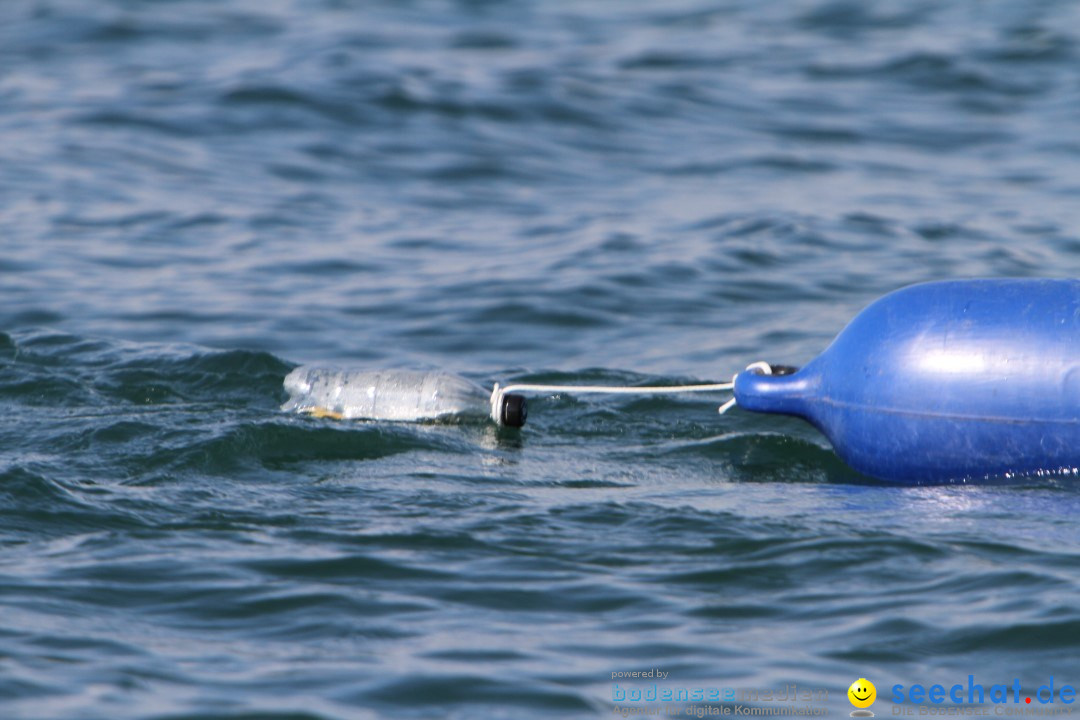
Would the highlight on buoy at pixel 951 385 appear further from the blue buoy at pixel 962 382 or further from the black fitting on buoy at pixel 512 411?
the black fitting on buoy at pixel 512 411

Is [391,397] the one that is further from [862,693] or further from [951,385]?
[862,693]

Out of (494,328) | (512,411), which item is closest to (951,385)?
(512,411)

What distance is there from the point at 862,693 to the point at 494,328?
5.18 m

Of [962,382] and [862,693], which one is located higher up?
[962,382]

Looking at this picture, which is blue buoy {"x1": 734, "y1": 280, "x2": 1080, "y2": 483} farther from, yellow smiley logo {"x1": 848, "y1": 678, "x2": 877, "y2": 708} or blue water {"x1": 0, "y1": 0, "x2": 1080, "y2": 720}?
yellow smiley logo {"x1": 848, "y1": 678, "x2": 877, "y2": 708}

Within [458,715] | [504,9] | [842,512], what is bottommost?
[458,715]

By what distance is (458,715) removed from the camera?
3.90 meters

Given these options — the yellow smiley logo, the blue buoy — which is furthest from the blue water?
the blue buoy

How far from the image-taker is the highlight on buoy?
5270 mm

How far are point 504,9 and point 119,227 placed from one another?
839cm

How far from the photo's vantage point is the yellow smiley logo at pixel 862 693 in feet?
13.0

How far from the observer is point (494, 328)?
8977 mm

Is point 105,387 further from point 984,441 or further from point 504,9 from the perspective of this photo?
point 504,9

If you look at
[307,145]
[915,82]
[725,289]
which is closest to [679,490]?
[725,289]
